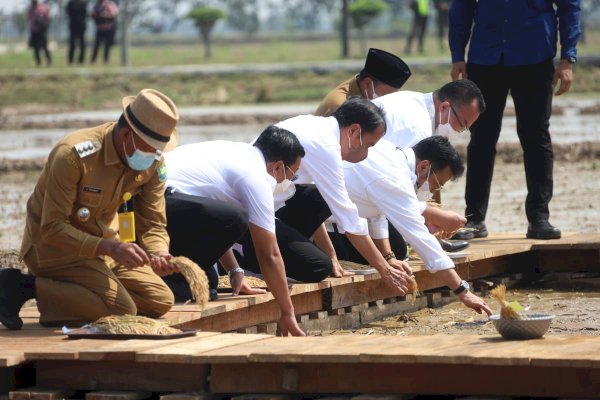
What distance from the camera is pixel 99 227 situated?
22.4 feet

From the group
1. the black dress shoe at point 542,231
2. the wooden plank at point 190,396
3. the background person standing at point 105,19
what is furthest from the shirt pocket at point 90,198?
the background person standing at point 105,19

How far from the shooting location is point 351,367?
5.83 metres

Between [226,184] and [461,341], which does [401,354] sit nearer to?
[461,341]

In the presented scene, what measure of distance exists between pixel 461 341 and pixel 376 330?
7.71ft

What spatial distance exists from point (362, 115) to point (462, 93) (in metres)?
1.29

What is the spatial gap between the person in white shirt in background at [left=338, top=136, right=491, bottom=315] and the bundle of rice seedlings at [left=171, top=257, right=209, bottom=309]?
136 centimetres

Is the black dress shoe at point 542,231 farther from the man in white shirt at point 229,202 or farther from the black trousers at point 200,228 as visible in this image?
the black trousers at point 200,228

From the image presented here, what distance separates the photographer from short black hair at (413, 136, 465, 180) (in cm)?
807

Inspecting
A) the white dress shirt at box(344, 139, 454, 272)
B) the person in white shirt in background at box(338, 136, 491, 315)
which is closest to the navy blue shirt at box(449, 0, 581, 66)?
the person in white shirt in background at box(338, 136, 491, 315)

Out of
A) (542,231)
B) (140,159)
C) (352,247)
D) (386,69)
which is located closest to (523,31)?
(386,69)

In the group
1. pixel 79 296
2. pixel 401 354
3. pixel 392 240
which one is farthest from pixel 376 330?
pixel 401 354

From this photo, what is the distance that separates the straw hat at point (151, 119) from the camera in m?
6.49

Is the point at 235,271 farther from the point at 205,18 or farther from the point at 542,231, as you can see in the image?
the point at 205,18

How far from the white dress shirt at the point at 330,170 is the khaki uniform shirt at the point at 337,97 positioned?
4.55ft
